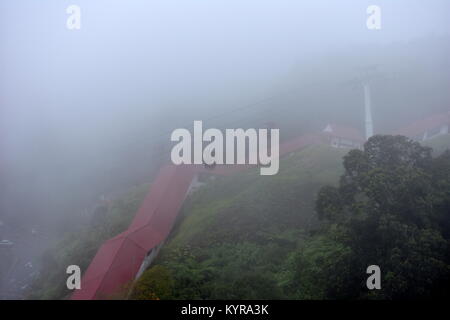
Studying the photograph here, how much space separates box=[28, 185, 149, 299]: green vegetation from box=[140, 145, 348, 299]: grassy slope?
500 centimetres

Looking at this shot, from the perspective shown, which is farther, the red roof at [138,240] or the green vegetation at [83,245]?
the green vegetation at [83,245]

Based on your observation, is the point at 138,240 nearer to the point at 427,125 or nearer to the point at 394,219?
the point at 394,219

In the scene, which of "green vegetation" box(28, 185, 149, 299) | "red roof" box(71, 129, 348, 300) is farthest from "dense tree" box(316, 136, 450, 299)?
"green vegetation" box(28, 185, 149, 299)

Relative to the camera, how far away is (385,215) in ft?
39.5

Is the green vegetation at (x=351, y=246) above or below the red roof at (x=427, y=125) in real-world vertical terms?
below

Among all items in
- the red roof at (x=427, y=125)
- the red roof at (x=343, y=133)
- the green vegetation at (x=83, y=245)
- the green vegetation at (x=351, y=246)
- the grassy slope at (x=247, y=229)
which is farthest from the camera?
the red roof at (x=343, y=133)

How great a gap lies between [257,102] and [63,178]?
Result: 25.1 meters

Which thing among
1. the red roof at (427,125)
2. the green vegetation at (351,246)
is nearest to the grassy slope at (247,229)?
the green vegetation at (351,246)

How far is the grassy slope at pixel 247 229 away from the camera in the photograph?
44.2 feet

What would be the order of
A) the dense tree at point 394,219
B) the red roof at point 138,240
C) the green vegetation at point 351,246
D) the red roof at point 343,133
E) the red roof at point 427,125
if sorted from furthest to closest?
the red roof at point 343,133 < the red roof at point 427,125 < the red roof at point 138,240 < the green vegetation at point 351,246 < the dense tree at point 394,219

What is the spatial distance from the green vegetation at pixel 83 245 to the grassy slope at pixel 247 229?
500 centimetres

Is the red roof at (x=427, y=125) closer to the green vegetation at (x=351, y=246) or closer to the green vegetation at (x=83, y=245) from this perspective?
the green vegetation at (x=351, y=246)

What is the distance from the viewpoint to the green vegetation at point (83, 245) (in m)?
23.4
